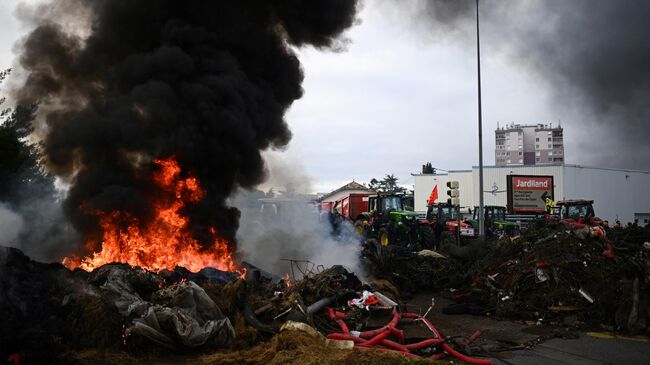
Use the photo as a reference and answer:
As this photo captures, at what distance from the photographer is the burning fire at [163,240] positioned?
1116 centimetres

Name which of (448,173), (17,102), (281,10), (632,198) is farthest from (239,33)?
(632,198)

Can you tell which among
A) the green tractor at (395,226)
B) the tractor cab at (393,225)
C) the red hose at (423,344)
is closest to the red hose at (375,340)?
the red hose at (423,344)

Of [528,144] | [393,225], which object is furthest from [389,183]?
[393,225]

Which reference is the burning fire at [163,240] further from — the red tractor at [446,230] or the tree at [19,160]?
the red tractor at [446,230]

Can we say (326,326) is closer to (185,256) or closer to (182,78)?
(185,256)

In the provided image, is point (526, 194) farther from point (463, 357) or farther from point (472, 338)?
point (463, 357)

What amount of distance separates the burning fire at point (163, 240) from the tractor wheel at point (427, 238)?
8821 mm

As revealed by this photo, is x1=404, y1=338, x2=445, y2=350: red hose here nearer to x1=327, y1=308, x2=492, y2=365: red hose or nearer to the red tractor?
x1=327, y1=308, x2=492, y2=365: red hose

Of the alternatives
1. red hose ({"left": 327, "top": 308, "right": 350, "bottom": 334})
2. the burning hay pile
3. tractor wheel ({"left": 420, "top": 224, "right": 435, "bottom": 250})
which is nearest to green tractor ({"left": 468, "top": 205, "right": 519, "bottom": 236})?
tractor wheel ({"left": 420, "top": 224, "right": 435, "bottom": 250})

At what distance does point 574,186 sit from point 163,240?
37.7 m

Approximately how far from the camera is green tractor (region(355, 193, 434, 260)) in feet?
62.4

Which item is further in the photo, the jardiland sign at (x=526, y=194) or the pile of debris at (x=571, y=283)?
the jardiland sign at (x=526, y=194)

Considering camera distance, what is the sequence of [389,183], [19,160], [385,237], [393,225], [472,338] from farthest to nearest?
[389,183], [393,225], [385,237], [19,160], [472,338]

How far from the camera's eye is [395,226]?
65.7 ft
